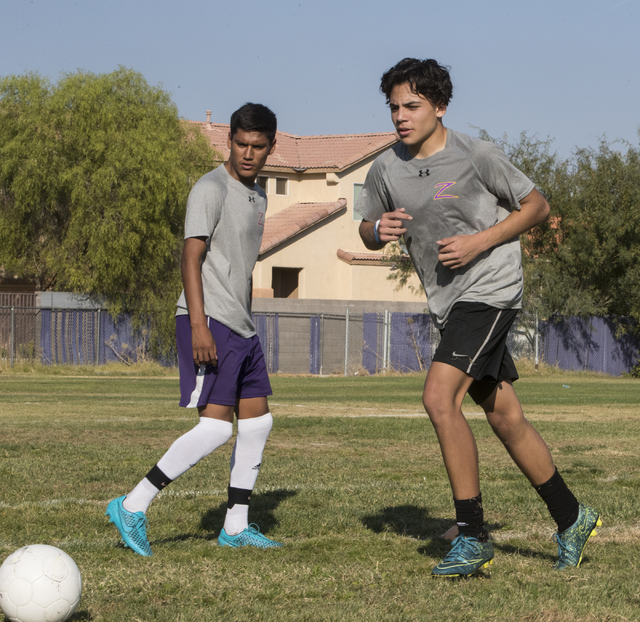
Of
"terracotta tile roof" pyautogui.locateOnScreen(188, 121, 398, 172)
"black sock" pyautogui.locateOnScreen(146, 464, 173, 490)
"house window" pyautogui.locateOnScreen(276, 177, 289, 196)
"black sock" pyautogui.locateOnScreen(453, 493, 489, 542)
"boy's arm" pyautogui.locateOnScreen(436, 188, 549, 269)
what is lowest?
"black sock" pyautogui.locateOnScreen(453, 493, 489, 542)

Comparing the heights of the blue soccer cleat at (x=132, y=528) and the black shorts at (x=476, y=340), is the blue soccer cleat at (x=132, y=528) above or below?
below

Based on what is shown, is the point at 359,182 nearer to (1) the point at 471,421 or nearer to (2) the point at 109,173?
(2) the point at 109,173

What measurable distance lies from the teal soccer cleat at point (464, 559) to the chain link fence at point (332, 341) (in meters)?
24.3

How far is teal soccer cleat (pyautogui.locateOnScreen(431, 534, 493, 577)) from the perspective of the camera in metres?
3.79

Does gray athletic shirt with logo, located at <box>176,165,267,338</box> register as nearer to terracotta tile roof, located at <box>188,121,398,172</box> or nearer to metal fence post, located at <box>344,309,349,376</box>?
metal fence post, located at <box>344,309,349,376</box>

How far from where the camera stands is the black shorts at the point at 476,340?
13.1ft

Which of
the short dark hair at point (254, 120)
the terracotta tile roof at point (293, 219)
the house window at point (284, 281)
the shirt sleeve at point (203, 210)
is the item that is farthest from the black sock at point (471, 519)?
the house window at point (284, 281)

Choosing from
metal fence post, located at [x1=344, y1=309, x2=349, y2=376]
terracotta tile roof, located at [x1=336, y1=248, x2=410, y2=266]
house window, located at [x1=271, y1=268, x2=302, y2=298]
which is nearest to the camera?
metal fence post, located at [x1=344, y1=309, x2=349, y2=376]

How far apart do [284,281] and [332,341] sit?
12.2 m

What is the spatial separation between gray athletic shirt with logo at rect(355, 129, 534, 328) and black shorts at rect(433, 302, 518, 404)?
0.05 m

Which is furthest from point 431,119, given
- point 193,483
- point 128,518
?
point 193,483

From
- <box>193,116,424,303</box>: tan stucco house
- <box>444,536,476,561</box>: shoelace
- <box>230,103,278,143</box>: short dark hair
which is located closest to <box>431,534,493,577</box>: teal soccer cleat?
<box>444,536,476,561</box>: shoelace

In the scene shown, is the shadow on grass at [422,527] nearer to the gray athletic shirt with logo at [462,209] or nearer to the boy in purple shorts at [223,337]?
the boy in purple shorts at [223,337]

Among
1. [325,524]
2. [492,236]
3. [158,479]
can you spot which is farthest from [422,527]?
[492,236]
